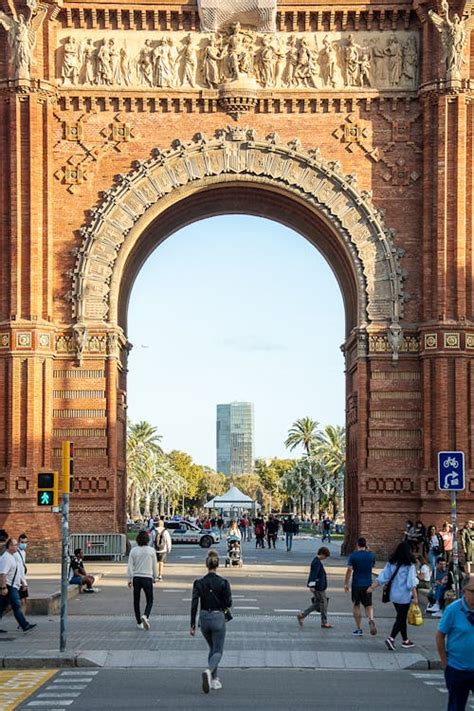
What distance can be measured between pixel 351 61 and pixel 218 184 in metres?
5.09

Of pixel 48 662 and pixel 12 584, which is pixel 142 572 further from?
pixel 48 662

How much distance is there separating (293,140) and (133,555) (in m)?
19.7

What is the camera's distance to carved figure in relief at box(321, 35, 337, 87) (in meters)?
39.8

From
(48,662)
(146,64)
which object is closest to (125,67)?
(146,64)

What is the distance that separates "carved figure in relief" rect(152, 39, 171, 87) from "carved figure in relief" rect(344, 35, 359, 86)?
5.03 metres

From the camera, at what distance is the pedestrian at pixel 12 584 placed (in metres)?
22.5

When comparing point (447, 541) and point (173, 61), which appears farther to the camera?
point (173, 61)

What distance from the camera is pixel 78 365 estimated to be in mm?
39250

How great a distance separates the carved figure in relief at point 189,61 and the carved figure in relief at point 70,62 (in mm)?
3033

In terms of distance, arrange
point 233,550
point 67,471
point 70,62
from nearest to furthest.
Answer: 1. point 67,471
2. point 233,550
3. point 70,62

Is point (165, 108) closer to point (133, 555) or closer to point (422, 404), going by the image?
point (422, 404)

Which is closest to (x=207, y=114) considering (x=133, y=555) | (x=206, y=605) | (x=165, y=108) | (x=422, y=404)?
(x=165, y=108)

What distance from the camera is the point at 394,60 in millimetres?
39719

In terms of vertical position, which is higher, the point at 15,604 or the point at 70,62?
the point at 70,62
